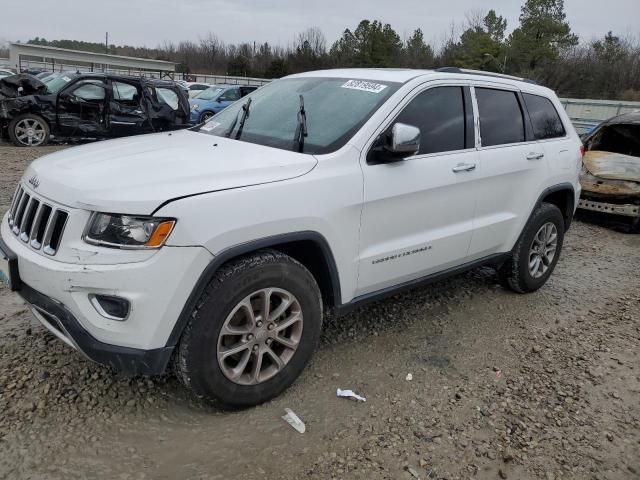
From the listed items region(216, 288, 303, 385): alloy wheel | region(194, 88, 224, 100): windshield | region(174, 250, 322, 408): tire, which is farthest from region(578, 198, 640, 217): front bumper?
region(194, 88, 224, 100): windshield

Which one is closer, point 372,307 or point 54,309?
point 54,309

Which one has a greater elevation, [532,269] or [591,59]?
[591,59]

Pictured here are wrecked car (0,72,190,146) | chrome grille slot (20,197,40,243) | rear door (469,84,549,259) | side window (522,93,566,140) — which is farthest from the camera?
wrecked car (0,72,190,146)

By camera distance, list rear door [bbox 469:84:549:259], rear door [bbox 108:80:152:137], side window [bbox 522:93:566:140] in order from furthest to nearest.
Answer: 1. rear door [bbox 108:80:152:137]
2. side window [bbox 522:93:566:140]
3. rear door [bbox 469:84:549:259]

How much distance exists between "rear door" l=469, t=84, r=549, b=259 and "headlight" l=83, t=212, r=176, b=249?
7.84 feet

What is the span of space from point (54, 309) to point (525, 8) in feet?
188

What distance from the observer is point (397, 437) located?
9.22 ft

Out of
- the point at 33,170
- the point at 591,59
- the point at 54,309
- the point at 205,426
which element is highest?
the point at 591,59

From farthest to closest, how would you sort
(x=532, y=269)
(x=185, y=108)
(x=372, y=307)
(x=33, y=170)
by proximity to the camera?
(x=185, y=108), (x=532, y=269), (x=372, y=307), (x=33, y=170)

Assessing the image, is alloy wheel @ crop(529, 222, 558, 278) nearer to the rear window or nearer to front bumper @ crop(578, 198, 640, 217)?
front bumper @ crop(578, 198, 640, 217)

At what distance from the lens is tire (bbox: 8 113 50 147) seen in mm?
10922

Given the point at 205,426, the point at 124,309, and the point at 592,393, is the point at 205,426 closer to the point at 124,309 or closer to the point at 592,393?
the point at 124,309

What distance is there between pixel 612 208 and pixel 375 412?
628 cm

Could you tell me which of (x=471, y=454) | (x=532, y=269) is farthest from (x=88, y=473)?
(x=532, y=269)
